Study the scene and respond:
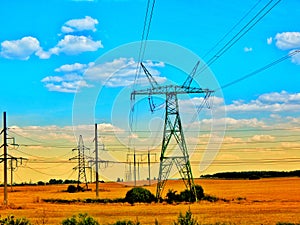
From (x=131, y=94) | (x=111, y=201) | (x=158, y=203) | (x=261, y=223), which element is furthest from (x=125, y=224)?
(x=111, y=201)

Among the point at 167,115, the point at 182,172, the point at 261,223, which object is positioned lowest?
the point at 261,223

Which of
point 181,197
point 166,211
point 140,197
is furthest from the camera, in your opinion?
point 140,197

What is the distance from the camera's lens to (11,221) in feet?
70.3

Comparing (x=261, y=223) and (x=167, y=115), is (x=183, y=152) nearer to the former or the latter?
(x=167, y=115)

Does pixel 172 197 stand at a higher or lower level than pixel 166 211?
higher

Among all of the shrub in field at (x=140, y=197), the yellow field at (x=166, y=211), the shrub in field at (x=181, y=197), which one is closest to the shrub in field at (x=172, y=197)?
the shrub in field at (x=181, y=197)

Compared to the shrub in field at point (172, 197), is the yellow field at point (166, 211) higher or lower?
lower

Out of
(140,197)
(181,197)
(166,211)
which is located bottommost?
(166,211)

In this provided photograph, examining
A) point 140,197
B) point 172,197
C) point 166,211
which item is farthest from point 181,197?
point 166,211

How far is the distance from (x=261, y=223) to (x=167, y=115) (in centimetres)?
2668

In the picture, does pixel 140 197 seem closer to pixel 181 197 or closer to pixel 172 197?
pixel 172 197

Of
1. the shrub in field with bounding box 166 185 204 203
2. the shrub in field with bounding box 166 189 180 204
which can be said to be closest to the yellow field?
the shrub in field with bounding box 166 185 204 203

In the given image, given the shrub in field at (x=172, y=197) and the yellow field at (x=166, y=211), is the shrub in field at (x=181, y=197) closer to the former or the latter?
the shrub in field at (x=172, y=197)

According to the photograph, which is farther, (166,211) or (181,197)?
(181,197)
